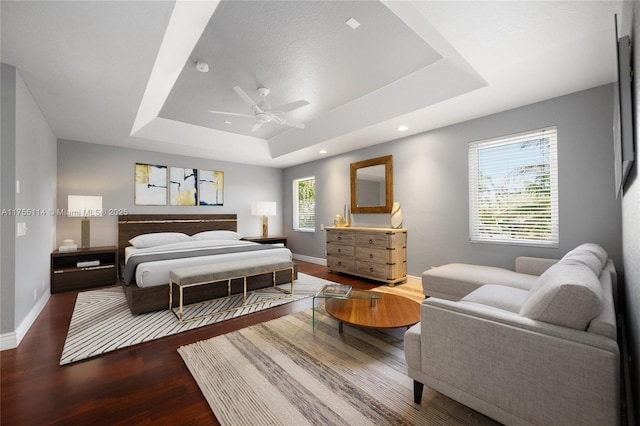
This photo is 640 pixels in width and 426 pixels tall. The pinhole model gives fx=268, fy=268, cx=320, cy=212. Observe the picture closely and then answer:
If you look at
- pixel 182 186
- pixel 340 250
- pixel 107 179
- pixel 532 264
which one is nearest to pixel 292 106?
pixel 340 250

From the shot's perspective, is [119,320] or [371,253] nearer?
[119,320]

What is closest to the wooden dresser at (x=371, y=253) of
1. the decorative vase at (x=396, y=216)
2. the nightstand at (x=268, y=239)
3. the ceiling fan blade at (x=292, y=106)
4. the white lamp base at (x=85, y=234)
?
the decorative vase at (x=396, y=216)

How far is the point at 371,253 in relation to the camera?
4.44 m

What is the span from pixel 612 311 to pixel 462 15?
75.8 inches

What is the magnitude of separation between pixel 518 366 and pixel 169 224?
5.70 metres

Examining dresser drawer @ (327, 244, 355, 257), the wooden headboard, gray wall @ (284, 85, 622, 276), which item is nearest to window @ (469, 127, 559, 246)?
gray wall @ (284, 85, 622, 276)

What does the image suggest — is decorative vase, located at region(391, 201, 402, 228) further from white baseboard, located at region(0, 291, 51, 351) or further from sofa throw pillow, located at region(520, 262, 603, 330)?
white baseboard, located at region(0, 291, 51, 351)

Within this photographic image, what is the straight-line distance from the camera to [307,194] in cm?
658

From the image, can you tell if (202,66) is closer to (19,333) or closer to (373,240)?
(19,333)

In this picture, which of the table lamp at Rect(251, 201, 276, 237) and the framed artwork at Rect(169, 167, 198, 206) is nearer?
the framed artwork at Rect(169, 167, 198, 206)

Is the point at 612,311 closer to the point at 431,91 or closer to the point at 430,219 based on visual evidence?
the point at 431,91

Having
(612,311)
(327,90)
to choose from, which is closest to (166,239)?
(327,90)

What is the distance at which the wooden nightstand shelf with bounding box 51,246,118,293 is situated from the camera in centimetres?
391

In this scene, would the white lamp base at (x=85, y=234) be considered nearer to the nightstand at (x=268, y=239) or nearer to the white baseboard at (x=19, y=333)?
the white baseboard at (x=19, y=333)
